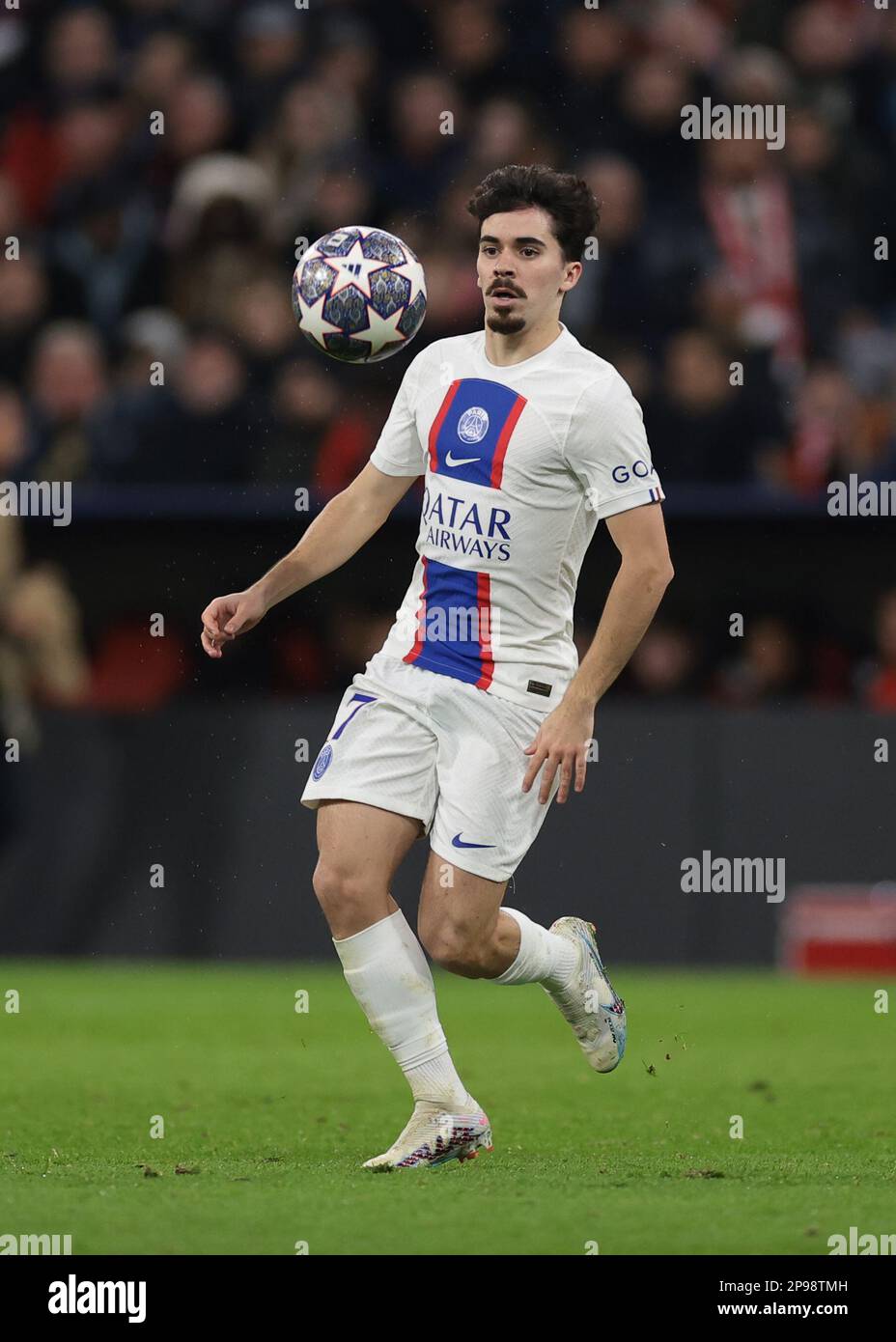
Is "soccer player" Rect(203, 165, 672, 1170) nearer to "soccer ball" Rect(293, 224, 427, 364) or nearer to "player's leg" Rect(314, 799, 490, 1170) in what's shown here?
"player's leg" Rect(314, 799, 490, 1170)

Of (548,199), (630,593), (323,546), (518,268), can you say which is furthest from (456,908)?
(548,199)

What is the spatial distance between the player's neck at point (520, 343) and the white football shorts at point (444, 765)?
888 mm

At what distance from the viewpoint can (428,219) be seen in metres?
12.7

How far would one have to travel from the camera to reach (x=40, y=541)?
1252 centimetres

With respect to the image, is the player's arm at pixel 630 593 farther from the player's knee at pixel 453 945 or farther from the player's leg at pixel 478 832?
the player's knee at pixel 453 945

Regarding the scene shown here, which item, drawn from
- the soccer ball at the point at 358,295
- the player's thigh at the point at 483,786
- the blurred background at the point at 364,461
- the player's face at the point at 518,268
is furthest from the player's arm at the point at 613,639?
the blurred background at the point at 364,461

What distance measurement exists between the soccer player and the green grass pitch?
22.3 inches

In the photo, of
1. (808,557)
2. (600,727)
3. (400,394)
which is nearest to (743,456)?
(808,557)

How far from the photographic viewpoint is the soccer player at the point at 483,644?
620 centimetres

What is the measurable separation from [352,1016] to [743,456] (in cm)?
373

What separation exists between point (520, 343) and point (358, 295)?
1.70ft

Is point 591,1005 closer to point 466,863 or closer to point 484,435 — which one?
point 466,863

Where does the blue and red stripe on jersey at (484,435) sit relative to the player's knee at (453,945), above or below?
above
